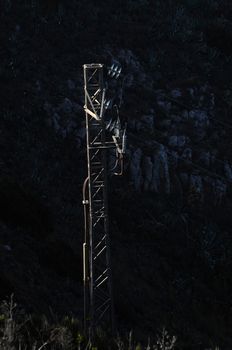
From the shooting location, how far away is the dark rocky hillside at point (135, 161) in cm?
2061

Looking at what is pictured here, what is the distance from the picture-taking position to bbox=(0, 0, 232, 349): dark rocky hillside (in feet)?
67.6

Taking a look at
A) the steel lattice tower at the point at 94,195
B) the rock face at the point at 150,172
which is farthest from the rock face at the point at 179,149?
the steel lattice tower at the point at 94,195

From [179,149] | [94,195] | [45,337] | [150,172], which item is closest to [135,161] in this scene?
[150,172]

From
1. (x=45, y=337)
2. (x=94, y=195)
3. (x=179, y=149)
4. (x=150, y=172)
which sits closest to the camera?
(x=45, y=337)

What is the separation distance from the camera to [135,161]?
2830cm

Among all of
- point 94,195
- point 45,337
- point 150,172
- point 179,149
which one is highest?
point 94,195

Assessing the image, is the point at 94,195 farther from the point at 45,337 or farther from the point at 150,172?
the point at 150,172

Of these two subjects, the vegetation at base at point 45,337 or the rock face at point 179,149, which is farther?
the rock face at point 179,149

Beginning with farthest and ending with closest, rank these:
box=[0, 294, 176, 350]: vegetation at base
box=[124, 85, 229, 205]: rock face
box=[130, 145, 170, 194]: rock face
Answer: box=[124, 85, 229, 205]: rock face, box=[130, 145, 170, 194]: rock face, box=[0, 294, 176, 350]: vegetation at base

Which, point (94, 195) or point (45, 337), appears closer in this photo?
point (45, 337)

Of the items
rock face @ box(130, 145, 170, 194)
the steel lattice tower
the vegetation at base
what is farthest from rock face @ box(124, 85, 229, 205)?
the vegetation at base

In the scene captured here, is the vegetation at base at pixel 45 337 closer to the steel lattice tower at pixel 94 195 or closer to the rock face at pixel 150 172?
the steel lattice tower at pixel 94 195

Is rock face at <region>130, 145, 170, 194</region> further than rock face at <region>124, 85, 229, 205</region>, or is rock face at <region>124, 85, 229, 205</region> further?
rock face at <region>124, 85, 229, 205</region>

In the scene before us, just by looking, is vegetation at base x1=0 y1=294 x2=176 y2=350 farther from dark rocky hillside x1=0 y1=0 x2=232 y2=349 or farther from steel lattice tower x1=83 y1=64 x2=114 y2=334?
dark rocky hillside x1=0 y1=0 x2=232 y2=349
